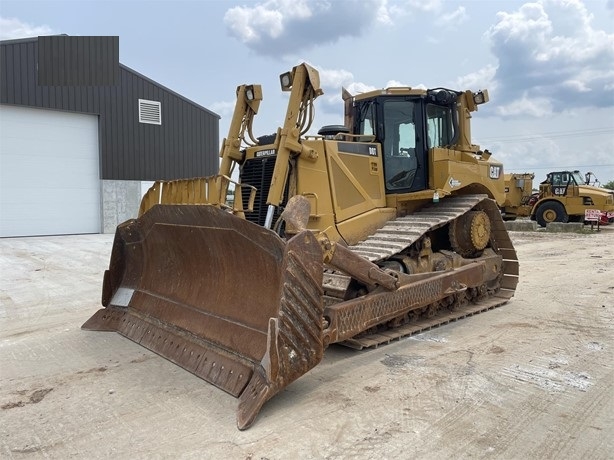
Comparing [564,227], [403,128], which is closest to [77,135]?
[403,128]

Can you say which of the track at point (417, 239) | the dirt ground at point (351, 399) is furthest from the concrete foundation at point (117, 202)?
the track at point (417, 239)

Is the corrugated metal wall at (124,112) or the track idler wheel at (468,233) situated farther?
the corrugated metal wall at (124,112)

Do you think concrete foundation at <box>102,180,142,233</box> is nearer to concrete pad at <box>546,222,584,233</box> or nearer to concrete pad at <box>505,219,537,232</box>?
concrete pad at <box>505,219,537,232</box>

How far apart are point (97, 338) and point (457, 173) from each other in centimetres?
464

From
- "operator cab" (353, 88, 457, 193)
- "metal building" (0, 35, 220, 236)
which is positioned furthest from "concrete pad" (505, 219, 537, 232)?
"operator cab" (353, 88, 457, 193)

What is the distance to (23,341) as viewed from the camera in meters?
5.14

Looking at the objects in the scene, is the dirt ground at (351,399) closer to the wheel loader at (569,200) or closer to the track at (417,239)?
the track at (417,239)

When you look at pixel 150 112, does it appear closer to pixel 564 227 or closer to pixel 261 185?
pixel 261 185

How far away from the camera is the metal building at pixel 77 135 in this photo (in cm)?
1525

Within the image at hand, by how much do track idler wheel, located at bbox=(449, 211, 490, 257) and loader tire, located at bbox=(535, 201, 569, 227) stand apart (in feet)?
53.7

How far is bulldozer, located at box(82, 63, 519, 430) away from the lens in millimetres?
3697

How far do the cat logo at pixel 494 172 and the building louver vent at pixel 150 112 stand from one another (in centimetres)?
1385

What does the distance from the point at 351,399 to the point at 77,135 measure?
51.6 ft

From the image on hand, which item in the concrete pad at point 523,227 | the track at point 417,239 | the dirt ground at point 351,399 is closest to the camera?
the dirt ground at point 351,399
